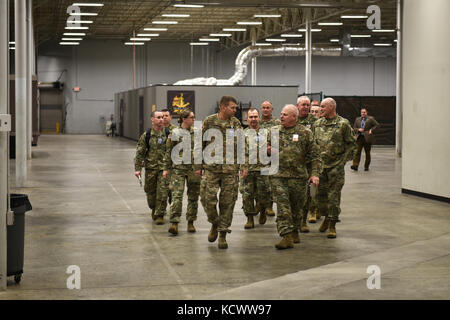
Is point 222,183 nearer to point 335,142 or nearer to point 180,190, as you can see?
point 180,190

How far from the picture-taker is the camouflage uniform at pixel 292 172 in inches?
341

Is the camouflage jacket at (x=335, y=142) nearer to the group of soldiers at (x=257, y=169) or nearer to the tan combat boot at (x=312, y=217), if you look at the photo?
the group of soldiers at (x=257, y=169)

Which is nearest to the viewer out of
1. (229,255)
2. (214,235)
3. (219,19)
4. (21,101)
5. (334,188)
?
(229,255)

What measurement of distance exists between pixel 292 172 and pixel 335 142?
1.34 metres

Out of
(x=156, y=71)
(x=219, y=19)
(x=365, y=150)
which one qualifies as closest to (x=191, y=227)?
(x=365, y=150)

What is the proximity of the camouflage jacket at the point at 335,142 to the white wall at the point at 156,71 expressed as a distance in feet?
128

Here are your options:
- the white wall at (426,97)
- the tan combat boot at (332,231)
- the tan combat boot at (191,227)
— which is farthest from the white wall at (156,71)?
the tan combat boot at (332,231)

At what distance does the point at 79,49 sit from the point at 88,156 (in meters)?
24.0

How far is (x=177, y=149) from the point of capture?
9.80 metres

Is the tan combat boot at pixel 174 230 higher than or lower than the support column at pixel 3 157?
lower

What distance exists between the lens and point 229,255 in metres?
8.39

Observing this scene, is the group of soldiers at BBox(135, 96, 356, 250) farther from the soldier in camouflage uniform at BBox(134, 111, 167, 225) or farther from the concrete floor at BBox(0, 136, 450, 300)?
the concrete floor at BBox(0, 136, 450, 300)

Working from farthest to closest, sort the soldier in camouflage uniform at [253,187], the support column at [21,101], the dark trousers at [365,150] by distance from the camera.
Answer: the dark trousers at [365,150] → the support column at [21,101] → the soldier in camouflage uniform at [253,187]
